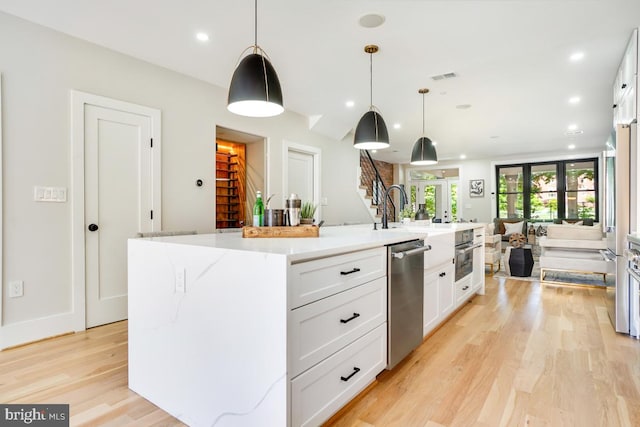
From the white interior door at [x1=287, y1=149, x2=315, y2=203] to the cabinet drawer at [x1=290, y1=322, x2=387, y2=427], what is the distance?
3.68m

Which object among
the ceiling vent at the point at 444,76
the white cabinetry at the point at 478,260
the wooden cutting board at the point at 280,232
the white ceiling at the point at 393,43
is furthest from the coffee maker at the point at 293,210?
the ceiling vent at the point at 444,76

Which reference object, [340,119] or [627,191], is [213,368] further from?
[340,119]

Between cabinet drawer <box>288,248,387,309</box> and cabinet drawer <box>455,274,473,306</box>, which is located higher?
cabinet drawer <box>288,248,387,309</box>

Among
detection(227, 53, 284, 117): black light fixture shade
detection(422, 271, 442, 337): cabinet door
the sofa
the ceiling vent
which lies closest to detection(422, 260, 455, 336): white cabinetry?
detection(422, 271, 442, 337): cabinet door

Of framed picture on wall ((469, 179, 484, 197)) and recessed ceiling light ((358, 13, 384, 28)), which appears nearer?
recessed ceiling light ((358, 13, 384, 28))

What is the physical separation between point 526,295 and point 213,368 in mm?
4017

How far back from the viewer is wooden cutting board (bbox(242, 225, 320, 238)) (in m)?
2.03

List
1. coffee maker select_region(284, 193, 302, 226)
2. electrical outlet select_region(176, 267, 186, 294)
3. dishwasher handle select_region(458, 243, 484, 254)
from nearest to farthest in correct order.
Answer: electrical outlet select_region(176, 267, 186, 294)
coffee maker select_region(284, 193, 302, 226)
dishwasher handle select_region(458, 243, 484, 254)

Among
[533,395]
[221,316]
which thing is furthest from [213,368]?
[533,395]

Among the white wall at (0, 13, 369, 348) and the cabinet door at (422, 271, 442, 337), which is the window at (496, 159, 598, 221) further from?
the white wall at (0, 13, 369, 348)

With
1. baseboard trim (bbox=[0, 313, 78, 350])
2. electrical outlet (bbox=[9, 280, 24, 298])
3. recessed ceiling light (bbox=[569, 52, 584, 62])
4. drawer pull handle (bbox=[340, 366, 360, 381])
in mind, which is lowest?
baseboard trim (bbox=[0, 313, 78, 350])

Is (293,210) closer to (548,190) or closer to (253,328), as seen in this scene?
(253,328)

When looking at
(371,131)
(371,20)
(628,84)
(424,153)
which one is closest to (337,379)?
(371,131)

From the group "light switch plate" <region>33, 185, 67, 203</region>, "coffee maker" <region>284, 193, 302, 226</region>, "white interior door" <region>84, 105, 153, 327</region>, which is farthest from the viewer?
"white interior door" <region>84, 105, 153, 327</region>
